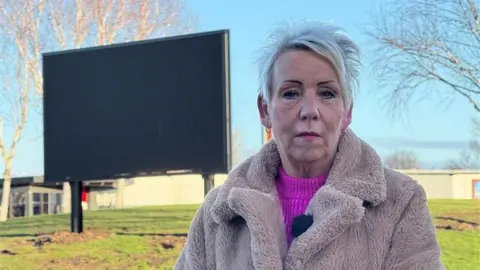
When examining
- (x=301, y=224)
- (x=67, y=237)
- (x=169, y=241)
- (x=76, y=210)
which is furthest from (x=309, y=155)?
(x=76, y=210)

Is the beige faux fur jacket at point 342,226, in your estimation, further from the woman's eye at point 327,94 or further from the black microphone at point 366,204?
the woman's eye at point 327,94

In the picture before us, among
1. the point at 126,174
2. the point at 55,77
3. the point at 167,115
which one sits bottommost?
the point at 126,174

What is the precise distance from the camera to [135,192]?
870 inches

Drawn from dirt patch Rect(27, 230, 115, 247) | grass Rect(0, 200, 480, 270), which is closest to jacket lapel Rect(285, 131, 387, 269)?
grass Rect(0, 200, 480, 270)

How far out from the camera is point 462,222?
7.18 metres

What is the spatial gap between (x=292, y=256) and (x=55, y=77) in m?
6.94

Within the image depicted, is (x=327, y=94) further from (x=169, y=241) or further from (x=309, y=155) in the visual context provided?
(x=169, y=241)

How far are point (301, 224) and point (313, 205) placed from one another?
53 millimetres

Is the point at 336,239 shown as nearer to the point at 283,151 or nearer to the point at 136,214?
the point at 283,151

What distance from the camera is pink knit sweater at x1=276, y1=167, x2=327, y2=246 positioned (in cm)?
159

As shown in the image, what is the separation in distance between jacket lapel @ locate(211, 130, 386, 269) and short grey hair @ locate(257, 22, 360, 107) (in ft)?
0.48

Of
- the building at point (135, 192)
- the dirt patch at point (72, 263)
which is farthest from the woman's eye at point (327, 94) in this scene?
the building at point (135, 192)

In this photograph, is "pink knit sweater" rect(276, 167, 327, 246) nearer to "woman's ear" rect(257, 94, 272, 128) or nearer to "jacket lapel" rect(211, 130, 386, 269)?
"jacket lapel" rect(211, 130, 386, 269)

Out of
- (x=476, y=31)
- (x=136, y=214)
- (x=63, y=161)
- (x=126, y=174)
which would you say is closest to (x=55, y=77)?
(x=63, y=161)
